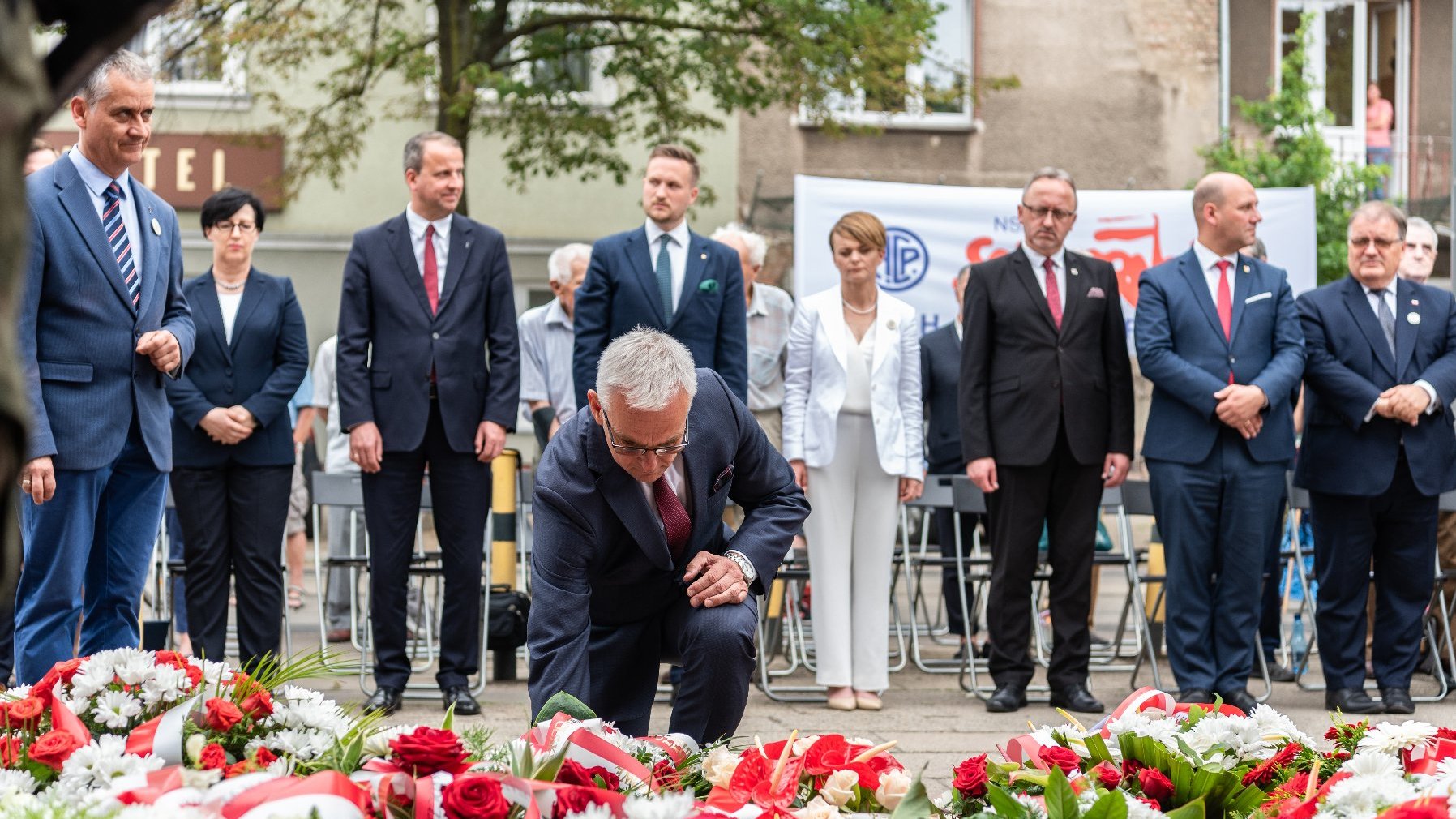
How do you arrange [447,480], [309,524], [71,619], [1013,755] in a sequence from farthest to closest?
[309,524], [447,480], [71,619], [1013,755]

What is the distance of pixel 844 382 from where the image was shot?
23.8ft

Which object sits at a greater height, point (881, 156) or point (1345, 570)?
point (881, 156)

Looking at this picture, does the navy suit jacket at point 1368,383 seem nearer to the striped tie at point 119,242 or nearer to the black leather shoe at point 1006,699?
the black leather shoe at point 1006,699

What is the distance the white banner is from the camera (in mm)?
11352

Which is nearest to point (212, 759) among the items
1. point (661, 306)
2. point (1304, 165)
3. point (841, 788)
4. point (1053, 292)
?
point (841, 788)

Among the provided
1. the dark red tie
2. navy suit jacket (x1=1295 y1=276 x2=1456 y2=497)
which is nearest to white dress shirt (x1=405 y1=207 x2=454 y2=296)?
the dark red tie

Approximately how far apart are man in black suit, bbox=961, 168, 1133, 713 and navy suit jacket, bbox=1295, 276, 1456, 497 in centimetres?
80

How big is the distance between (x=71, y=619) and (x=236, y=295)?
97.0 inches

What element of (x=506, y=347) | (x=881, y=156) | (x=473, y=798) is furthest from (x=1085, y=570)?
(x=881, y=156)

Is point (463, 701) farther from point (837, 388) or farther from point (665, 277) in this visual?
point (837, 388)

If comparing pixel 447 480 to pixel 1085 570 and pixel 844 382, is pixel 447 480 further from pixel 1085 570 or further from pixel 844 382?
pixel 1085 570

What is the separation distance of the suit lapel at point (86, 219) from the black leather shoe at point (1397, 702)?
5.23 m

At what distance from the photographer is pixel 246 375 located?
6.90 meters

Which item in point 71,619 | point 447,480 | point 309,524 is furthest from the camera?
point 309,524
